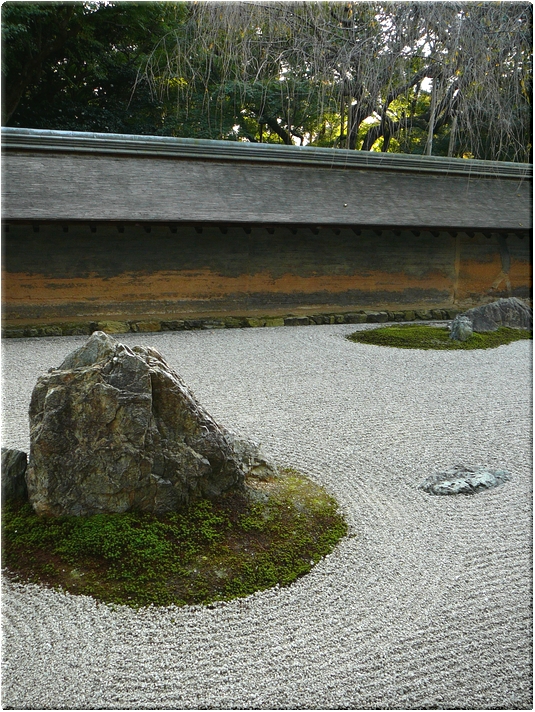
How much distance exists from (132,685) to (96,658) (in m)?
0.22

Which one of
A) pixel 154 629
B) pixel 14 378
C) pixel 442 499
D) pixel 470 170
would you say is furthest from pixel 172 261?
pixel 154 629

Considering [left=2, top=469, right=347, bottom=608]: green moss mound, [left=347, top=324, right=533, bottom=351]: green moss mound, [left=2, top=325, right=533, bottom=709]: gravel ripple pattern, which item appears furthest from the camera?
[left=347, top=324, right=533, bottom=351]: green moss mound

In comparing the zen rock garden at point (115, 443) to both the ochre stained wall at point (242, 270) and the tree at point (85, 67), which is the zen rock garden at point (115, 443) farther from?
the tree at point (85, 67)

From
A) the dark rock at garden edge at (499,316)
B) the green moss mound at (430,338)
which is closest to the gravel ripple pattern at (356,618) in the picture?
the green moss mound at (430,338)

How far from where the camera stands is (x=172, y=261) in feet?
37.4

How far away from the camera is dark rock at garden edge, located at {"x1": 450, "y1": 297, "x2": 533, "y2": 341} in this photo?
10.9 meters

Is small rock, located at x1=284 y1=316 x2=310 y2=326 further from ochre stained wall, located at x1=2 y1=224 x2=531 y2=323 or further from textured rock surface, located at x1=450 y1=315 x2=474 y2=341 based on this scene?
textured rock surface, located at x1=450 y1=315 x2=474 y2=341

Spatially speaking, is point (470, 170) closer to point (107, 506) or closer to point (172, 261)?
point (172, 261)

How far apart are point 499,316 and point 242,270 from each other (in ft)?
16.3

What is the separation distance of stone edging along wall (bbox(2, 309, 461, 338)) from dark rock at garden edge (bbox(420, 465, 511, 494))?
7.63 metres

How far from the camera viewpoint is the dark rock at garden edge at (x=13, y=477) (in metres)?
3.33

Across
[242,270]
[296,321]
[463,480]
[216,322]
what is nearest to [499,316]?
[296,321]

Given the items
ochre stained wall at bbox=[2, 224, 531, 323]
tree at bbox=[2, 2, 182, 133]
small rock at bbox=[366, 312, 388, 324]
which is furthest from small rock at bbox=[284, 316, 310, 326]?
tree at bbox=[2, 2, 182, 133]

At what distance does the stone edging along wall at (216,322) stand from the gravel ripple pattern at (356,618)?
210 inches
